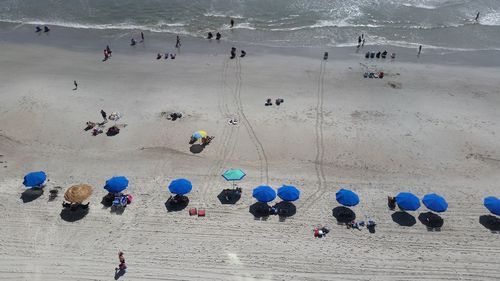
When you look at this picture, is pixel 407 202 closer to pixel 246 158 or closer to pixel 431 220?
pixel 431 220

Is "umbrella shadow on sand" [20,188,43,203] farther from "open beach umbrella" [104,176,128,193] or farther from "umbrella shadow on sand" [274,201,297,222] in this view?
"umbrella shadow on sand" [274,201,297,222]

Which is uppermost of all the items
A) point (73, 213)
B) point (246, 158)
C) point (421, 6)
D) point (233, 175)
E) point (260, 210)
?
point (421, 6)

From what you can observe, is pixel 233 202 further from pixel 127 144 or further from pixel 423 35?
pixel 423 35

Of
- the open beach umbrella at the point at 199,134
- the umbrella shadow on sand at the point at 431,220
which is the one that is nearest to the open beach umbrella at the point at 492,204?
the umbrella shadow on sand at the point at 431,220

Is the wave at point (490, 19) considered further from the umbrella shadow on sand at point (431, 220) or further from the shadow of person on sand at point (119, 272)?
the shadow of person on sand at point (119, 272)

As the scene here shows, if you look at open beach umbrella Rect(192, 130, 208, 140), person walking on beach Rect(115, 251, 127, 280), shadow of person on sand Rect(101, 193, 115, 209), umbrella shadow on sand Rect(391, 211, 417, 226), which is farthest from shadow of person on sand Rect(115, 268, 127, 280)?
umbrella shadow on sand Rect(391, 211, 417, 226)

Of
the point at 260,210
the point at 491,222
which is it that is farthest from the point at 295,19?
the point at 491,222
